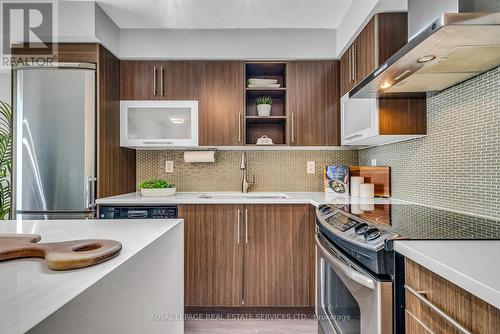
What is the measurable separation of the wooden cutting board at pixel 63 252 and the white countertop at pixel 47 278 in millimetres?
15

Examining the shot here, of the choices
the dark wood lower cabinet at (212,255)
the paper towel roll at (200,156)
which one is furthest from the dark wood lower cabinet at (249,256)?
the paper towel roll at (200,156)

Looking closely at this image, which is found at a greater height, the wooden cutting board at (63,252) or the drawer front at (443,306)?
the wooden cutting board at (63,252)

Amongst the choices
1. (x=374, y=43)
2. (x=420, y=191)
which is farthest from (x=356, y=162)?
(x=374, y=43)

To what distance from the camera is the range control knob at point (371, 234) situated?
1.03m

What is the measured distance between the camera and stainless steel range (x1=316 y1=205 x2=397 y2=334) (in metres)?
0.97

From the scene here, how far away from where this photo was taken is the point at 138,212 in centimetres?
221

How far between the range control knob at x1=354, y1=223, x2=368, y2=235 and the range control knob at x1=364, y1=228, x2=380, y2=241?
0.04 m

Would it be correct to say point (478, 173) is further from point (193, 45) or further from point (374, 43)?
point (193, 45)

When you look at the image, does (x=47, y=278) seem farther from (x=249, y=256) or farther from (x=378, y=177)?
(x=378, y=177)

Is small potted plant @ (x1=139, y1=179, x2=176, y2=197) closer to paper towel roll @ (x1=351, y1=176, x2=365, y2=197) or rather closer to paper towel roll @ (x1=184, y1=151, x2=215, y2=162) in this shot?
paper towel roll @ (x1=184, y1=151, x2=215, y2=162)

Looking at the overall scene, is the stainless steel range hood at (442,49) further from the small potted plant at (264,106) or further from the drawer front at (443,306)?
the small potted plant at (264,106)

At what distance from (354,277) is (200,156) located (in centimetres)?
187

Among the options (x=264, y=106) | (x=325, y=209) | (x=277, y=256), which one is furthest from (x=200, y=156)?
(x=325, y=209)

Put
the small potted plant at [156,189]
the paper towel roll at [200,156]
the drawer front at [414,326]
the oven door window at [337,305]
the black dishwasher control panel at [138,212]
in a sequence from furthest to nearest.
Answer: the paper towel roll at [200,156], the small potted plant at [156,189], the black dishwasher control panel at [138,212], the oven door window at [337,305], the drawer front at [414,326]
